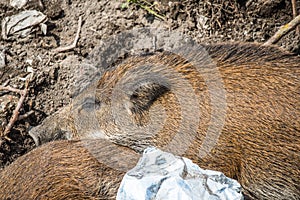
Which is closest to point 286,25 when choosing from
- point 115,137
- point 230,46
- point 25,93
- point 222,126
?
point 230,46

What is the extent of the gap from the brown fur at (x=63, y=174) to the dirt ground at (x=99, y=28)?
37.2 inches

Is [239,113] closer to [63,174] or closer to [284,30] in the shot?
[284,30]

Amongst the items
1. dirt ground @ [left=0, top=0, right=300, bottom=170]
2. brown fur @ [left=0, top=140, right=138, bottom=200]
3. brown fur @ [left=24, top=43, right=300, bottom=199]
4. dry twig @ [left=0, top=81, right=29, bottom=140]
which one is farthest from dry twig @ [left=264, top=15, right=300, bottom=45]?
dry twig @ [left=0, top=81, right=29, bottom=140]

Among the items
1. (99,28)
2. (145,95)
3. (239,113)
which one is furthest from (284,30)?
(99,28)

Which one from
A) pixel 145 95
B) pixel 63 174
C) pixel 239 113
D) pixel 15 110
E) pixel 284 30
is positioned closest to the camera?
pixel 63 174

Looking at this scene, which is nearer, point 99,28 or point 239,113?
point 239,113

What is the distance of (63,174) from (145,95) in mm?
839

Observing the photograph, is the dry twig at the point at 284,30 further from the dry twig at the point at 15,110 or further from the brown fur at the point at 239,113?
the dry twig at the point at 15,110

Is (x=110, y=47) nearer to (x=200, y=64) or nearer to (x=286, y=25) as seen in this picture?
(x=200, y=64)

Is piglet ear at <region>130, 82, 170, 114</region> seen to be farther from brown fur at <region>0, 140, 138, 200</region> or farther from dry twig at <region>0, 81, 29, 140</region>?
dry twig at <region>0, 81, 29, 140</region>

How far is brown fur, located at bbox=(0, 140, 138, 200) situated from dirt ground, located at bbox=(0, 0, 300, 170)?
945 mm

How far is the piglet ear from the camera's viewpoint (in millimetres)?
4254

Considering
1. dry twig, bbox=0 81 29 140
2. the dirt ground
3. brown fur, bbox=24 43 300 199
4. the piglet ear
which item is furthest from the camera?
the dirt ground

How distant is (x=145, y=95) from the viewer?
14.0 feet
